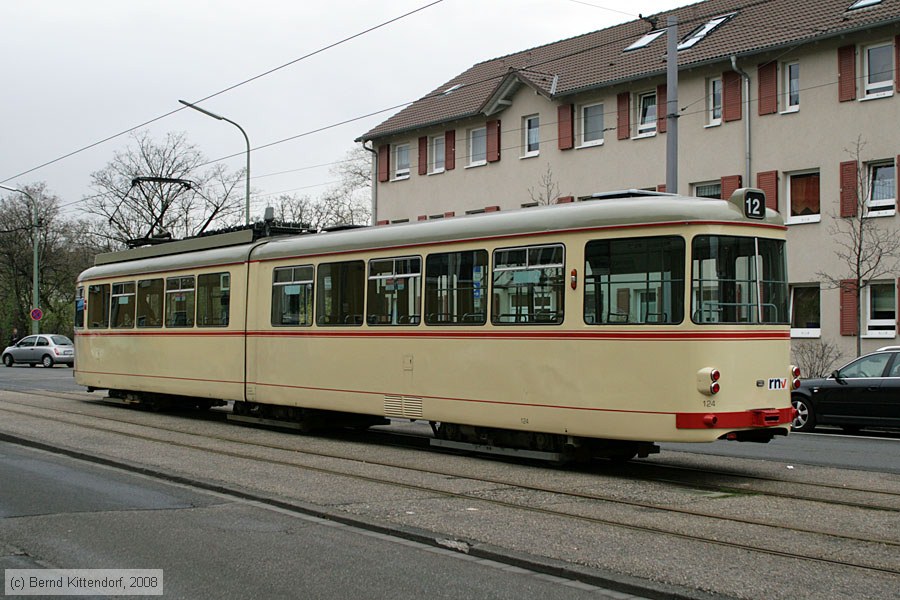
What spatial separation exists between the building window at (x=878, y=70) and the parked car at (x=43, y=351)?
33.6 metres

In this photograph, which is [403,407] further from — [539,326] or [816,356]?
[816,356]

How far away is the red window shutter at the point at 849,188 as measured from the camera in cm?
2705

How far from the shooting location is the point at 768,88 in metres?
29.1

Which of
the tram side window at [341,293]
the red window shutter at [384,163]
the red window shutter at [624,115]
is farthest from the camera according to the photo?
the red window shutter at [384,163]

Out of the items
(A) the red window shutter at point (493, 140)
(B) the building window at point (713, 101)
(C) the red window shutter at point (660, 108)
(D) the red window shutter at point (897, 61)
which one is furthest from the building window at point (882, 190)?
(A) the red window shutter at point (493, 140)

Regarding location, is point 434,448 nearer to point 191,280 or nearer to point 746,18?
point 191,280

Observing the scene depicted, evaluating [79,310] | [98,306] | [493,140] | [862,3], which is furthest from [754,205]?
[493,140]

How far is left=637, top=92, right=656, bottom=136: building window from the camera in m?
32.2

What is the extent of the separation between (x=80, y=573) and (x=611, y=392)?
19.6ft

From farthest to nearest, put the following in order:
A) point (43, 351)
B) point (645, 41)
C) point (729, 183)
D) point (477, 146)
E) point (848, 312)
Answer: point (43, 351) → point (477, 146) → point (645, 41) → point (729, 183) → point (848, 312)

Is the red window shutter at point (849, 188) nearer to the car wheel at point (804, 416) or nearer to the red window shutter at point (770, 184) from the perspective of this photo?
the red window shutter at point (770, 184)

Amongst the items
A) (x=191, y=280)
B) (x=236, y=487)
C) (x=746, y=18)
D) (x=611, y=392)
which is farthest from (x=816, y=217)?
(x=236, y=487)

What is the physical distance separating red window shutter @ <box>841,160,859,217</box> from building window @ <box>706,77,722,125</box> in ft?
14.7

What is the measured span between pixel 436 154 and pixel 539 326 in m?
29.3
